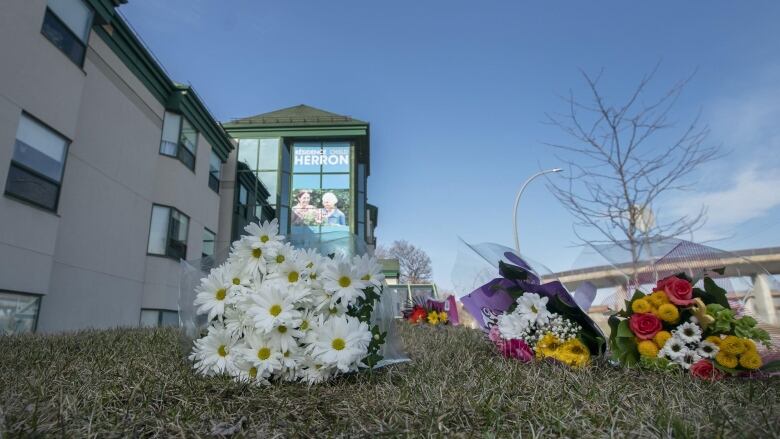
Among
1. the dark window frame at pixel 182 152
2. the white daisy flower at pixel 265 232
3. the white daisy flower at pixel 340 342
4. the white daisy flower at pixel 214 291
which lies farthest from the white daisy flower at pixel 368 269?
the dark window frame at pixel 182 152

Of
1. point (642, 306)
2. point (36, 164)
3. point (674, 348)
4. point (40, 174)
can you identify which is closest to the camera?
point (674, 348)

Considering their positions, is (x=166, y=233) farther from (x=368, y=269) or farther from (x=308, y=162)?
(x=308, y=162)

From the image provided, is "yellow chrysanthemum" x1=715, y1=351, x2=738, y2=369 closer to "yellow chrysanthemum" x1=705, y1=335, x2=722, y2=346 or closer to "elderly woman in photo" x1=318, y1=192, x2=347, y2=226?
"yellow chrysanthemum" x1=705, y1=335, x2=722, y2=346

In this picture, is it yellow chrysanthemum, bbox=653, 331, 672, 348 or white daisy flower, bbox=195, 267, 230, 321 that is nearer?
white daisy flower, bbox=195, 267, 230, 321

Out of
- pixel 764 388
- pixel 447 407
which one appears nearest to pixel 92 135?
pixel 447 407

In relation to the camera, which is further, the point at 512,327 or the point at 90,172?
the point at 90,172

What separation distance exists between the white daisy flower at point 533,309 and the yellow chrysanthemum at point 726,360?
1.04m

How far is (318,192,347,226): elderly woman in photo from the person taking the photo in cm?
2906

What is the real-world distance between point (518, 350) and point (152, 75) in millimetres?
14786

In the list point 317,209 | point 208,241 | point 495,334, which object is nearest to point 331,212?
point 317,209

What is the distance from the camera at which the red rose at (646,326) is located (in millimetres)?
2939

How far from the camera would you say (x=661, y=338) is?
9.57 ft

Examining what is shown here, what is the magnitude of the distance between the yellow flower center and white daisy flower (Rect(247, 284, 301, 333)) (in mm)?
222

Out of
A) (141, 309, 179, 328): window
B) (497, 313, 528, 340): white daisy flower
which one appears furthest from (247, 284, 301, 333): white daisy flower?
(141, 309, 179, 328): window
